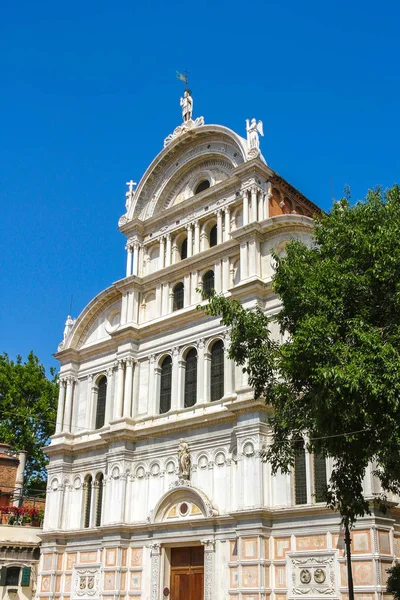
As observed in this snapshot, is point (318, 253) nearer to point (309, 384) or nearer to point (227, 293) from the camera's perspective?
point (309, 384)

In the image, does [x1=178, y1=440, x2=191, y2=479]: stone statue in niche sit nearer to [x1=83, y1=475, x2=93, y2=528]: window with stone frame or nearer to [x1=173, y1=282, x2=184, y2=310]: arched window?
[x1=83, y1=475, x2=93, y2=528]: window with stone frame

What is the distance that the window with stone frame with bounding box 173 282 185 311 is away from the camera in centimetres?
3363

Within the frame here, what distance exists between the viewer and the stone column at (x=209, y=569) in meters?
26.5

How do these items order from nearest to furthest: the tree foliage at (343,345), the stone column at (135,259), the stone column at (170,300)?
the tree foliage at (343,345), the stone column at (170,300), the stone column at (135,259)

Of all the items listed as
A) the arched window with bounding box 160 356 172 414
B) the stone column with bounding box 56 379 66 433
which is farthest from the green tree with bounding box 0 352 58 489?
the arched window with bounding box 160 356 172 414

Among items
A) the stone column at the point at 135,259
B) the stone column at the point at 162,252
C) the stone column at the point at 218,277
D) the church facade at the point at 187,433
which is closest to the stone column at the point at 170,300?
the church facade at the point at 187,433

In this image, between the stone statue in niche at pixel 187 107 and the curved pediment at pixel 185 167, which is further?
the stone statue in niche at pixel 187 107

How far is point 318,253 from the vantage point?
19734mm

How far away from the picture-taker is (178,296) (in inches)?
1336

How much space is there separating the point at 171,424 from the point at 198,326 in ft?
14.6

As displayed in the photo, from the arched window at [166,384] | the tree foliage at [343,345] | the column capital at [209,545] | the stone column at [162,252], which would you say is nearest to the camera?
the tree foliage at [343,345]

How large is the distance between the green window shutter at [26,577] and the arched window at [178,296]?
51.1 ft

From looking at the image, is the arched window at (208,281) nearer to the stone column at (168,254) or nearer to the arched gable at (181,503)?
the stone column at (168,254)

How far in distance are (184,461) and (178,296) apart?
8234 millimetres
